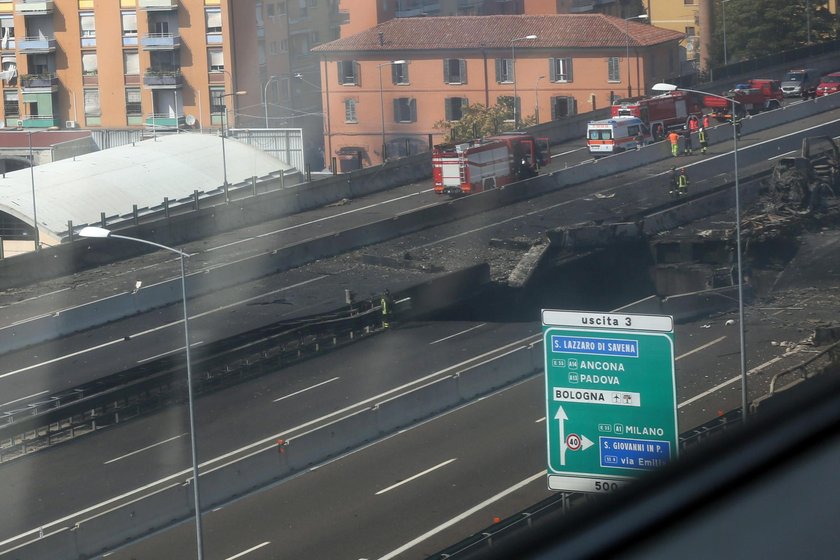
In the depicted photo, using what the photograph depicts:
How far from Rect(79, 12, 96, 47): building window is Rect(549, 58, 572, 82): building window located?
63.7ft

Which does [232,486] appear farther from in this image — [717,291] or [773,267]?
[773,267]

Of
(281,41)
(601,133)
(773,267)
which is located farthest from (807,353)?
(281,41)

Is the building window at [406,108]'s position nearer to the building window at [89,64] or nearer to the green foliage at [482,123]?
the green foliage at [482,123]

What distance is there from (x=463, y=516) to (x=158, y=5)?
136 feet

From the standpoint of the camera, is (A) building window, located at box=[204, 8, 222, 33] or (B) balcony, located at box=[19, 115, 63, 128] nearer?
(A) building window, located at box=[204, 8, 222, 33]

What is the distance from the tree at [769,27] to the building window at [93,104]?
26758 millimetres

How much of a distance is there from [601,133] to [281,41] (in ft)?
83.1

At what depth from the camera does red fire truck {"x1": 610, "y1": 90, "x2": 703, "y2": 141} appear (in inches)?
1420

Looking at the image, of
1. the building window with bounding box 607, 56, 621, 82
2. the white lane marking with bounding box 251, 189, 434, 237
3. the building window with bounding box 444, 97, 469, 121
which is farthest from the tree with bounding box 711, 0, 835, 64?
the white lane marking with bounding box 251, 189, 434, 237

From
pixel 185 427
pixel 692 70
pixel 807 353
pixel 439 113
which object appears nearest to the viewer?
pixel 185 427

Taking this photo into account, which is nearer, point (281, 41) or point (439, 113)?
point (439, 113)

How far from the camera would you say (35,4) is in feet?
172

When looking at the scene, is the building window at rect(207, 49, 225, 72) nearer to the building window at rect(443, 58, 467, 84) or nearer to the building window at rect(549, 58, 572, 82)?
the building window at rect(443, 58, 467, 84)

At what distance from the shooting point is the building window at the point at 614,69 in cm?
4781
